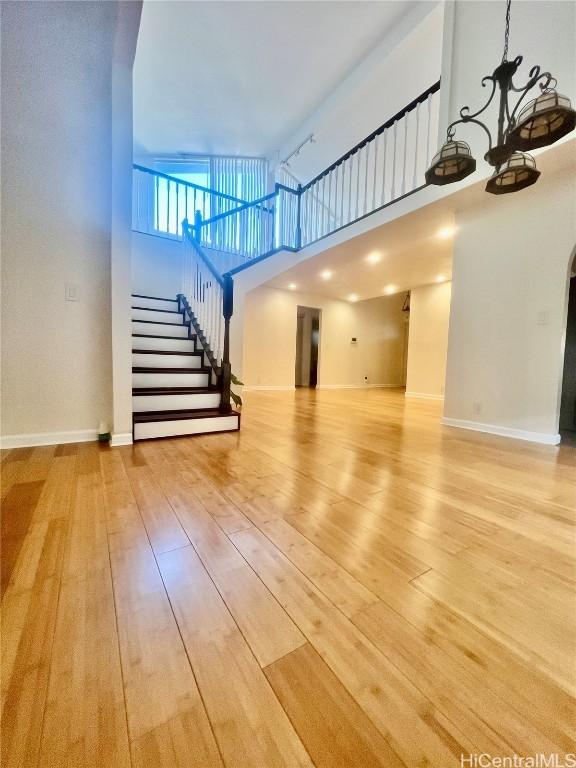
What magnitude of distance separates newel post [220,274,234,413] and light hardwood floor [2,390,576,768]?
4.48 feet

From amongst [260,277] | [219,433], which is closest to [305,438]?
[219,433]

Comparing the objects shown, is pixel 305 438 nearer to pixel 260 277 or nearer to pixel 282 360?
pixel 260 277

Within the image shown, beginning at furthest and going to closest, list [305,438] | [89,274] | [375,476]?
1. [305,438]
2. [89,274]
3. [375,476]

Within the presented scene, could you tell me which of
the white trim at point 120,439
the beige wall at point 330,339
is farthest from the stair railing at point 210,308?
the beige wall at point 330,339

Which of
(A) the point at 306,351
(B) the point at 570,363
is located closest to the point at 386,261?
(B) the point at 570,363

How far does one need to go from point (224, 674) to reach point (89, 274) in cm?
276

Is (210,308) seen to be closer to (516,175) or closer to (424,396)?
(516,175)

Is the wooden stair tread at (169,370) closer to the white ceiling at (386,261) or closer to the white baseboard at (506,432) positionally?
the white ceiling at (386,261)

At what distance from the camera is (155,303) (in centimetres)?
431

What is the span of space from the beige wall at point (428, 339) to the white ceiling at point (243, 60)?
4.16m

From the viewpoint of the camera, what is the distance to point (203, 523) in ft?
4.39

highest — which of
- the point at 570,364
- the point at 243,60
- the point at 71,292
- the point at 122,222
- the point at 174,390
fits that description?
the point at 243,60

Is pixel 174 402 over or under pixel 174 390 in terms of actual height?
under

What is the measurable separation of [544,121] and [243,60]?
4.57m
